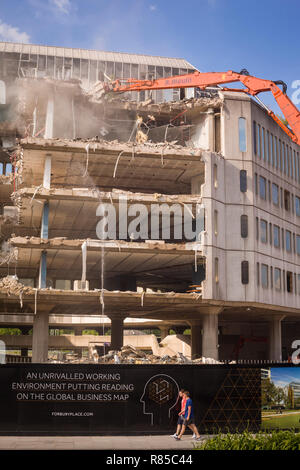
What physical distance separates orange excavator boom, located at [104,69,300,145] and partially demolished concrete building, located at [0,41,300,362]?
3.22 feet

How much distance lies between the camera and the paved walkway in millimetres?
16266

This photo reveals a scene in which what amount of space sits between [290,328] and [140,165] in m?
32.7

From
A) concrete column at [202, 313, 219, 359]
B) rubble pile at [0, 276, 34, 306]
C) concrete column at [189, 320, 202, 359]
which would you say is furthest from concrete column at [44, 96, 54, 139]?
concrete column at [189, 320, 202, 359]

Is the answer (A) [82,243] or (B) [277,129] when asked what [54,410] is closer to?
(A) [82,243]

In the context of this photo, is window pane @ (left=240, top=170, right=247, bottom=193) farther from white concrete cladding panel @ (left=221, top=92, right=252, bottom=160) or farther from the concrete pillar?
the concrete pillar

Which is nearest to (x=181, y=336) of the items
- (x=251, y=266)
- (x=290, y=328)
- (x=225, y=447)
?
(x=290, y=328)

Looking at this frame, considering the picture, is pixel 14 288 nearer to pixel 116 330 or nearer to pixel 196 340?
pixel 116 330

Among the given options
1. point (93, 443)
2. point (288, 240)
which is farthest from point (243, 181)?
point (93, 443)

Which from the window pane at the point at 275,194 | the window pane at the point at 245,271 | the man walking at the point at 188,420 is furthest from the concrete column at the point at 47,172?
the man walking at the point at 188,420

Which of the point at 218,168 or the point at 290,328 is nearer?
the point at 218,168

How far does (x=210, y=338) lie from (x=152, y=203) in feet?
36.1

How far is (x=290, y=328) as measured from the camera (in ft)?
211

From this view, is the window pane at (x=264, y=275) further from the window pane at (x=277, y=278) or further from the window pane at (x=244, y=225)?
the window pane at (x=244, y=225)

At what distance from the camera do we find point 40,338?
39.5 m
